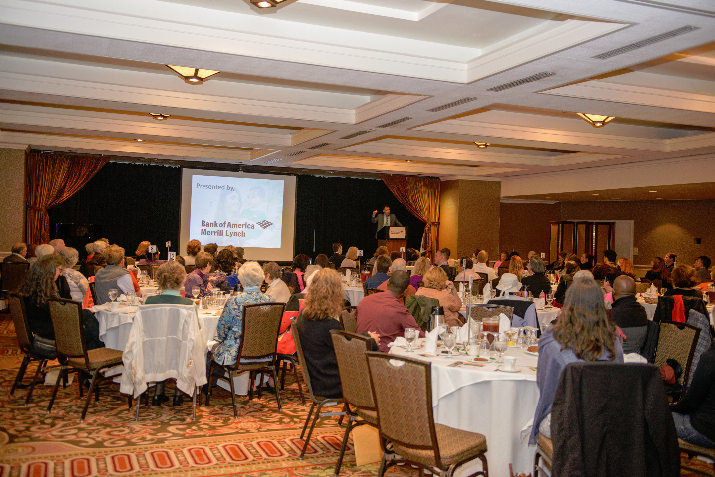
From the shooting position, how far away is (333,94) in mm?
8812

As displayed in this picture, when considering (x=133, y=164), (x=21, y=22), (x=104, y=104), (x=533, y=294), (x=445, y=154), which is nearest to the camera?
(x=21, y=22)

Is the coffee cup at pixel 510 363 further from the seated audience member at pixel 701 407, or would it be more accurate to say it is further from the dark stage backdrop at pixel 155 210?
the dark stage backdrop at pixel 155 210

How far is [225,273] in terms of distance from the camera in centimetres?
840

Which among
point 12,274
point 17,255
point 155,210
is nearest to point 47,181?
point 155,210

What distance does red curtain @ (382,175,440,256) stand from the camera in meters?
17.2

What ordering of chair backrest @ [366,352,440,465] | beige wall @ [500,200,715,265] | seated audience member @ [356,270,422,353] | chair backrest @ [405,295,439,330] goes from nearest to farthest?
chair backrest @ [366,352,440,465] → seated audience member @ [356,270,422,353] → chair backrest @ [405,295,439,330] → beige wall @ [500,200,715,265]

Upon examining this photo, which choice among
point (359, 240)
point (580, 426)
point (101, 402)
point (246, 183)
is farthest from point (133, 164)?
point (580, 426)

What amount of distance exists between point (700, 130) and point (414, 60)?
6.34m

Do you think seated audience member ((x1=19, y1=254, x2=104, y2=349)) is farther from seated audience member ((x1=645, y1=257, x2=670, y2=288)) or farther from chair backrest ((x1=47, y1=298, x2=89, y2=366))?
seated audience member ((x1=645, y1=257, x2=670, y2=288))

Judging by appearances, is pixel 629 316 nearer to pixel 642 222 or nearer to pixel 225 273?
pixel 225 273

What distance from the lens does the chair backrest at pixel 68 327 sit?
17.7 ft

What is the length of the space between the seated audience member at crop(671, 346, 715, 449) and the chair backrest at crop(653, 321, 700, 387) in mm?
1181

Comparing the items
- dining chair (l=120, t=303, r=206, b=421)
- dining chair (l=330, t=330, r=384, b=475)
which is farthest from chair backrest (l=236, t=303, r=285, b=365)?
dining chair (l=330, t=330, r=384, b=475)

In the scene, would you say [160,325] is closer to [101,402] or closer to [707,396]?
[101,402]
